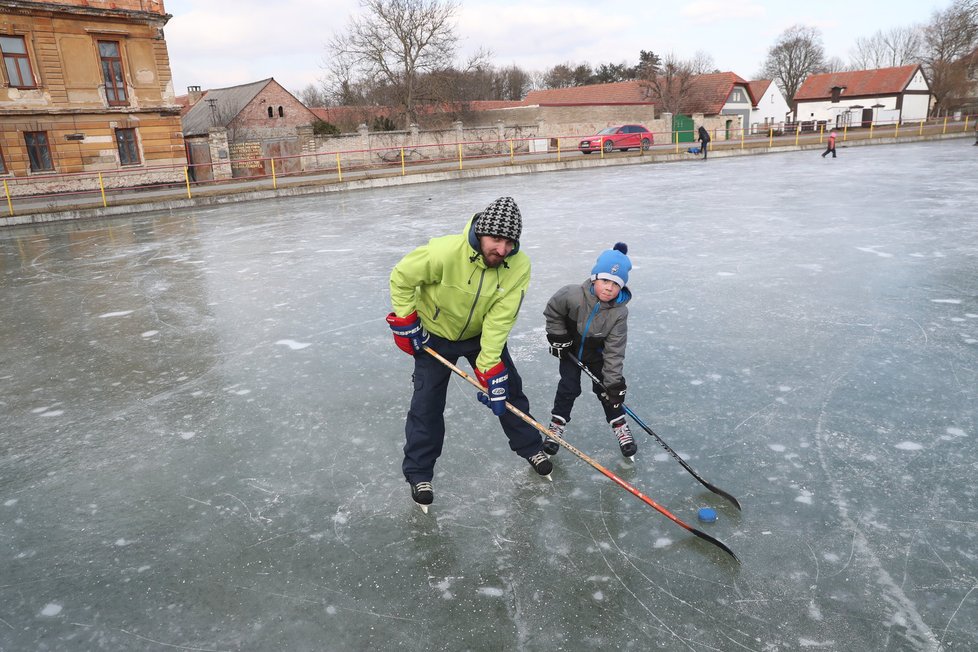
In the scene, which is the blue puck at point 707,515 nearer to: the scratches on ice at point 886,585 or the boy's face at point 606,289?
the scratches on ice at point 886,585

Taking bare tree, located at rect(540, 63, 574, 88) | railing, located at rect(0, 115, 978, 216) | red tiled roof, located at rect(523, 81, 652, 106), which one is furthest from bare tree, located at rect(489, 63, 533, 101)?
railing, located at rect(0, 115, 978, 216)

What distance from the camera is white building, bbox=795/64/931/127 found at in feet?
202

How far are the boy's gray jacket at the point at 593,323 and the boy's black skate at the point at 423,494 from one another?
113 centimetres

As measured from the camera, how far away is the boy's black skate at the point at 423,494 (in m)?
3.20

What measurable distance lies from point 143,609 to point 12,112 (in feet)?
86.0

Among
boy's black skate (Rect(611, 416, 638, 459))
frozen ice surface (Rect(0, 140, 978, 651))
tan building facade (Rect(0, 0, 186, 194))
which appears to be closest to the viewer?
frozen ice surface (Rect(0, 140, 978, 651))

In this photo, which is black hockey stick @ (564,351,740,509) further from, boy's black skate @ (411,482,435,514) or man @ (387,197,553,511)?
boy's black skate @ (411,482,435,514)

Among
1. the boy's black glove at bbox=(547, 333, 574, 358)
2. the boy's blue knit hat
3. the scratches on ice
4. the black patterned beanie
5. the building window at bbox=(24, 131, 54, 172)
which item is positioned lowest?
the scratches on ice

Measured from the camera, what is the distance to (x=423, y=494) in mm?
3195

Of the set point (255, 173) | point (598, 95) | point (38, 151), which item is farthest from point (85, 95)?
point (598, 95)

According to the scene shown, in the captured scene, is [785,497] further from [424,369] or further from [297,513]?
[297,513]

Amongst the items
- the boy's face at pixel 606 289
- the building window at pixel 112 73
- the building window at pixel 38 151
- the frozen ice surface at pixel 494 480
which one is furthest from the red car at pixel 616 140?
the boy's face at pixel 606 289

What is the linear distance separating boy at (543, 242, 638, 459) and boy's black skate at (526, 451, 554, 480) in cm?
22

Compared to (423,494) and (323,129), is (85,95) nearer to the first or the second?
(323,129)
